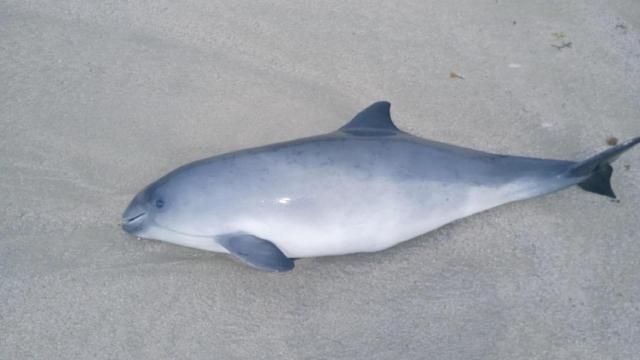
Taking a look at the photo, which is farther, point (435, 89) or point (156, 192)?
point (435, 89)

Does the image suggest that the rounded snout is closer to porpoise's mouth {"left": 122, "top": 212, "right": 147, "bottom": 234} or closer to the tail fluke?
porpoise's mouth {"left": 122, "top": 212, "right": 147, "bottom": 234}

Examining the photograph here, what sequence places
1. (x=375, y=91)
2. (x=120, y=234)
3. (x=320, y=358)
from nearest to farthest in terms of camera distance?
(x=320, y=358)
(x=120, y=234)
(x=375, y=91)

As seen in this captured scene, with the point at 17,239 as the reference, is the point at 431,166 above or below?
above

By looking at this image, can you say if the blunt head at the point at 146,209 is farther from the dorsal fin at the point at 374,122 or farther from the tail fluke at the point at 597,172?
the tail fluke at the point at 597,172

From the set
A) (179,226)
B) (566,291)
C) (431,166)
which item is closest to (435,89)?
(431,166)

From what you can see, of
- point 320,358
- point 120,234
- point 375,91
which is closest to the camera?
point 320,358

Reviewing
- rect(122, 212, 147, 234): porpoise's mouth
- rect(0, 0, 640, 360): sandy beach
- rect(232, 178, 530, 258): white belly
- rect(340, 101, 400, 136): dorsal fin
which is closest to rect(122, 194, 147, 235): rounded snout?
rect(122, 212, 147, 234): porpoise's mouth

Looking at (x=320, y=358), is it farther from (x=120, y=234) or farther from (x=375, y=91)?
(x=375, y=91)

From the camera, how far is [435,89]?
5.50 m

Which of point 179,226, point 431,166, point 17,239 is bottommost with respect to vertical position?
point 17,239

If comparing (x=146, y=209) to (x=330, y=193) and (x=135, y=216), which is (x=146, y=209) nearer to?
(x=135, y=216)

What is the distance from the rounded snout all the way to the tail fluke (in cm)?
322

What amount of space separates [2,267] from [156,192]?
124cm

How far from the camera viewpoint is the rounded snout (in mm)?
4232
